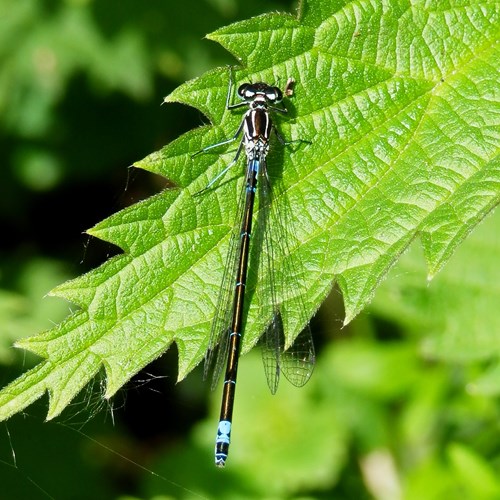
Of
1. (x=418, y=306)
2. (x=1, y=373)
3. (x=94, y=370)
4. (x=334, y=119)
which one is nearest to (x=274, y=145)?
(x=334, y=119)

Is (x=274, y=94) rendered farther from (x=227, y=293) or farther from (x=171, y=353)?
(x=171, y=353)

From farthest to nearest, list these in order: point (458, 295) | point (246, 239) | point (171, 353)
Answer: point (171, 353) → point (458, 295) → point (246, 239)

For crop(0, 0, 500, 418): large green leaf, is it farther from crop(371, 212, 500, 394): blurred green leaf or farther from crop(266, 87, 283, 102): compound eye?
crop(371, 212, 500, 394): blurred green leaf

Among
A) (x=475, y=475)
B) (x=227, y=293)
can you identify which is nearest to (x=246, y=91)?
(x=227, y=293)

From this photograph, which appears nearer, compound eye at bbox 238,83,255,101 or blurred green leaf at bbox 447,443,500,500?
compound eye at bbox 238,83,255,101

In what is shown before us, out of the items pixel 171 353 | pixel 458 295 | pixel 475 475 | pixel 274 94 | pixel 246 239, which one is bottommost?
pixel 475 475

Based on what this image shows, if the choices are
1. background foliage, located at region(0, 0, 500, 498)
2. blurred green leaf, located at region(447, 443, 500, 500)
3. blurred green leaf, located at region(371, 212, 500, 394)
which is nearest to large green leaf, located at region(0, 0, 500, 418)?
background foliage, located at region(0, 0, 500, 498)
